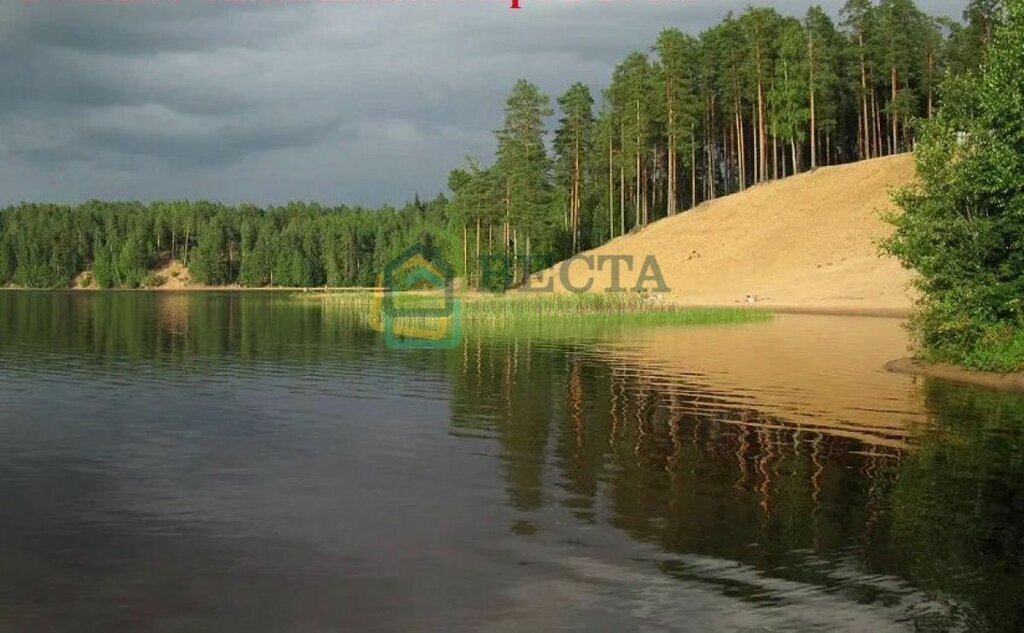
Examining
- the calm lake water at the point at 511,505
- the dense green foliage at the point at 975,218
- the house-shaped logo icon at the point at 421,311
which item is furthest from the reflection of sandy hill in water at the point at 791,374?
the house-shaped logo icon at the point at 421,311

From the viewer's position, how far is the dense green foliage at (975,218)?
27.9 meters

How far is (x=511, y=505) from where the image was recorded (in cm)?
1377

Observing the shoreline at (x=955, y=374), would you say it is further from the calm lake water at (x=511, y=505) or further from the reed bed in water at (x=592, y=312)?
the reed bed in water at (x=592, y=312)

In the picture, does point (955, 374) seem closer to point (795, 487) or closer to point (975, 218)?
point (975, 218)

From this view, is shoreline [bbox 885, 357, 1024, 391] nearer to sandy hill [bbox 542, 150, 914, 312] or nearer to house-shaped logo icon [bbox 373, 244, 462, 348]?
house-shaped logo icon [bbox 373, 244, 462, 348]

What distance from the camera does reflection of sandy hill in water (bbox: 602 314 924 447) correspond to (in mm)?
22078

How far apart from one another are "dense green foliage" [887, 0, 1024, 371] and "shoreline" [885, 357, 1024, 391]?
1.11 feet

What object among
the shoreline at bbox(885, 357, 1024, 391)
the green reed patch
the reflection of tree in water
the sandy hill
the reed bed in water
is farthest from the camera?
the sandy hill

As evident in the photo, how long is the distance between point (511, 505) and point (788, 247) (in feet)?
258

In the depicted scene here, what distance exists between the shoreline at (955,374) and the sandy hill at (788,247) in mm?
36532

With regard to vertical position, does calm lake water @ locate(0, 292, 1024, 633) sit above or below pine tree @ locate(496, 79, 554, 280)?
below

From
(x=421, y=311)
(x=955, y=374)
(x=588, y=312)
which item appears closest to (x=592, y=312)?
(x=588, y=312)

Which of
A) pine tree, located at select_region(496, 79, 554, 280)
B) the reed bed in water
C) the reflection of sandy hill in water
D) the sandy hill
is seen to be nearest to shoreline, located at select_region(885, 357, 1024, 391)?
the reflection of sandy hill in water

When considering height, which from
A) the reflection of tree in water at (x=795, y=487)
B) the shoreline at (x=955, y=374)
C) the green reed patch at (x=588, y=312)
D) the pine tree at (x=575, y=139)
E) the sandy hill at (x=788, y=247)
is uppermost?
the pine tree at (x=575, y=139)
